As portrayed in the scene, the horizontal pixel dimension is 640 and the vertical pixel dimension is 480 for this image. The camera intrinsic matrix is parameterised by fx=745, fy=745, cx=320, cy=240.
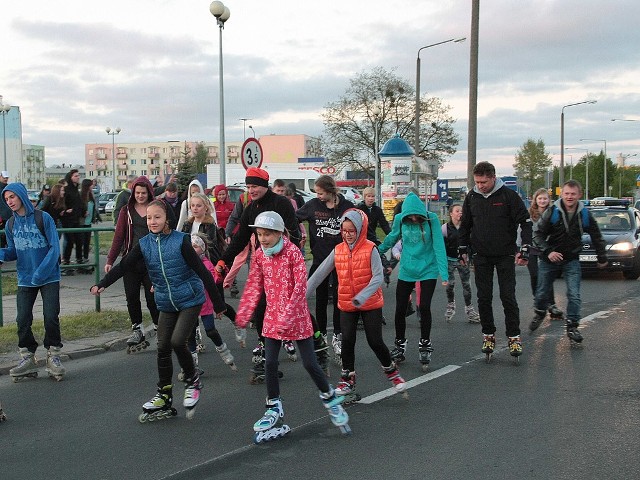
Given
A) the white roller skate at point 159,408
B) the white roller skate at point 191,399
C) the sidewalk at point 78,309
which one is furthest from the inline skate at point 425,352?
the sidewalk at point 78,309

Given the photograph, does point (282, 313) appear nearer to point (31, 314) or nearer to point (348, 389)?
point (348, 389)

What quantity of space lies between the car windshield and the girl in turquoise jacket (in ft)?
35.9

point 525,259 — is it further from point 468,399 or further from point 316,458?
point 316,458

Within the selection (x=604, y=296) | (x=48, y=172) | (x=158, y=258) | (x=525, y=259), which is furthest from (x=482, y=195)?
(x=48, y=172)

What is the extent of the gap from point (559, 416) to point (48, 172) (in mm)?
190079

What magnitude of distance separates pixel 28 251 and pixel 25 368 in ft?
3.85

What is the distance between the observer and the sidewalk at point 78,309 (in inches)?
329

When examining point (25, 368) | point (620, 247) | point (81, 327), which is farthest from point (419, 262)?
point (620, 247)

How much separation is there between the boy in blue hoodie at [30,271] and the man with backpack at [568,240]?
551 cm

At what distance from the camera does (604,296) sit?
13.5 m

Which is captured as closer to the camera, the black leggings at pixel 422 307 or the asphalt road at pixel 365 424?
the asphalt road at pixel 365 424

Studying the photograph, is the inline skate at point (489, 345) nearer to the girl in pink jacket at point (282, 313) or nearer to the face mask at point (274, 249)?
the girl in pink jacket at point (282, 313)

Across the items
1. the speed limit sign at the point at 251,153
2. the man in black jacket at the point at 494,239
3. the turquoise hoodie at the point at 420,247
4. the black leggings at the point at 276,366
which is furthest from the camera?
the speed limit sign at the point at 251,153

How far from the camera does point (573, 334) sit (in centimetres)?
862
